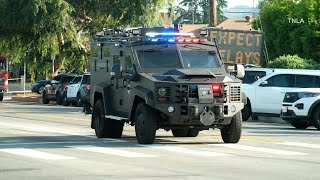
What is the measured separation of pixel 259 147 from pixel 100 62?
4966mm

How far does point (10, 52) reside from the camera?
186 ft

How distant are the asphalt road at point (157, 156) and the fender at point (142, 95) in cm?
91

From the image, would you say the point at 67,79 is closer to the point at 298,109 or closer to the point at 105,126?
the point at 298,109

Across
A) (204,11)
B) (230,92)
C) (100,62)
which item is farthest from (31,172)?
(204,11)

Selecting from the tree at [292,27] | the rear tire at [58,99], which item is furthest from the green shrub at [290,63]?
the rear tire at [58,99]

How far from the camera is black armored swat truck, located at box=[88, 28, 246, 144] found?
58.2 ft

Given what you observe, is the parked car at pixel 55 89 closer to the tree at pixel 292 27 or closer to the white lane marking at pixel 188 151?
the tree at pixel 292 27

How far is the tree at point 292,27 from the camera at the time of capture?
44.2 m

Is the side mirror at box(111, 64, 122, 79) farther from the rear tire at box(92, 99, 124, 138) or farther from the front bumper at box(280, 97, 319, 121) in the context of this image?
the front bumper at box(280, 97, 319, 121)

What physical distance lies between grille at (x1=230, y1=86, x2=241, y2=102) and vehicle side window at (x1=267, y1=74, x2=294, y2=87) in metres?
11.2

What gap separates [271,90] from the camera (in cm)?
2964

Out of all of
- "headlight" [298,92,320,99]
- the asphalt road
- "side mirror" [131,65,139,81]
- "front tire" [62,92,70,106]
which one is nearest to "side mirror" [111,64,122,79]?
"side mirror" [131,65,139,81]

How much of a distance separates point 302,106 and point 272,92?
350 cm

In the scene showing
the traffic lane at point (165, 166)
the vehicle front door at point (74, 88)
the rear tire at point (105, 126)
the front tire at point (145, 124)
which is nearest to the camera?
the traffic lane at point (165, 166)
